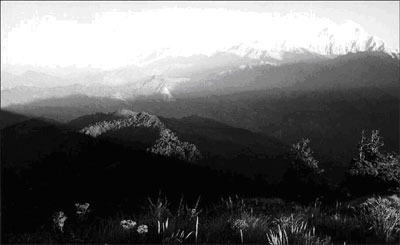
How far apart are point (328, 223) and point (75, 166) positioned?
35081 millimetres

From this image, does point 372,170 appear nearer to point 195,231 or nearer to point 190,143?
point 195,231

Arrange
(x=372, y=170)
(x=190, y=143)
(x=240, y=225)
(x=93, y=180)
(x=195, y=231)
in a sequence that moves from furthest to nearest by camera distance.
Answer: (x=190, y=143), (x=372, y=170), (x=93, y=180), (x=240, y=225), (x=195, y=231)

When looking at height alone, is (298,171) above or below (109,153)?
below

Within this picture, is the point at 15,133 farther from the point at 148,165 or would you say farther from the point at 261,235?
the point at 261,235

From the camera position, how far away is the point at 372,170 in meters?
48.9

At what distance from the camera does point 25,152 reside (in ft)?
177

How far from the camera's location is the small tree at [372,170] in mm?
47375

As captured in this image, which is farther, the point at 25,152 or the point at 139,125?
the point at 139,125

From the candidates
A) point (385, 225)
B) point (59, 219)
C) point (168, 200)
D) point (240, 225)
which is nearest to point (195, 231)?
point (240, 225)

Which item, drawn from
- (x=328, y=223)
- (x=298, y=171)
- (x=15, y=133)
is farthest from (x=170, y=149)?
(x=328, y=223)

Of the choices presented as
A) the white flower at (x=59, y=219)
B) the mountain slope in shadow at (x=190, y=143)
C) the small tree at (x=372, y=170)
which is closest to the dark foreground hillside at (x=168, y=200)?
the white flower at (x=59, y=219)

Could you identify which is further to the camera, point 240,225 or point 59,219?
point 240,225

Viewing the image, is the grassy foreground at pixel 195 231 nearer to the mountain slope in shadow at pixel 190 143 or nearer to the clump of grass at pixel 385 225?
the clump of grass at pixel 385 225

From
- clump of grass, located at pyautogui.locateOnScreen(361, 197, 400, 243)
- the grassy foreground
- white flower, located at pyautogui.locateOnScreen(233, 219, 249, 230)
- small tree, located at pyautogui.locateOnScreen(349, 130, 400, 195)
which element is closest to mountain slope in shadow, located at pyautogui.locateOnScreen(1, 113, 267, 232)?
the grassy foreground
